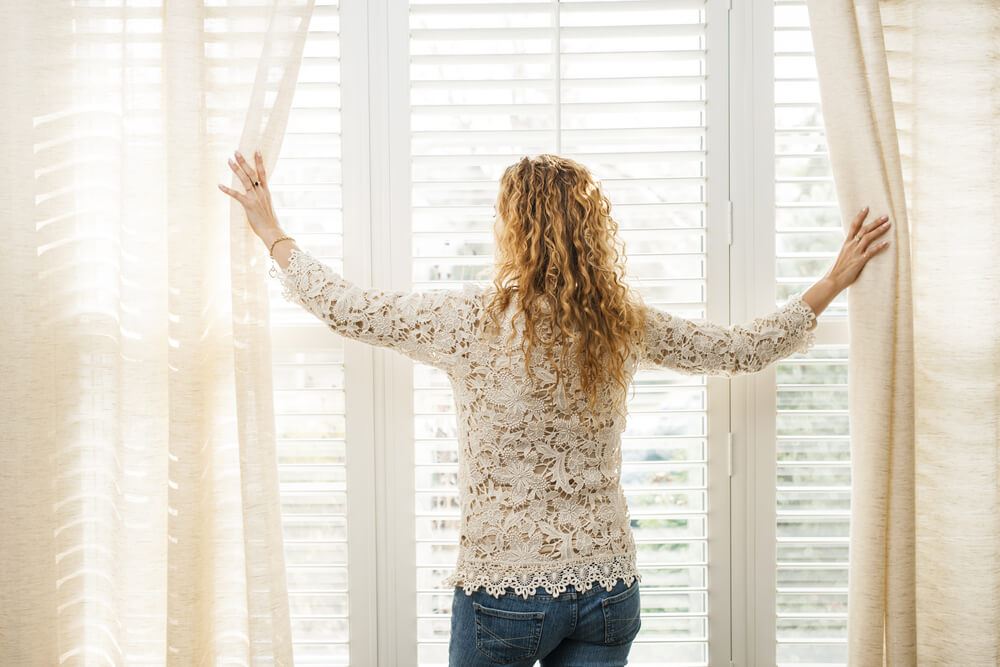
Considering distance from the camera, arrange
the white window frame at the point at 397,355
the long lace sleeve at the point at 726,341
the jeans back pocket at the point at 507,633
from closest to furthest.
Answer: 1. the jeans back pocket at the point at 507,633
2. the long lace sleeve at the point at 726,341
3. the white window frame at the point at 397,355

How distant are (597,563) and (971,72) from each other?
1275 millimetres

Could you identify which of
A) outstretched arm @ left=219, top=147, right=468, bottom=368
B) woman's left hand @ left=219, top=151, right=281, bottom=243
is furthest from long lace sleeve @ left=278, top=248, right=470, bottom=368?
woman's left hand @ left=219, top=151, right=281, bottom=243

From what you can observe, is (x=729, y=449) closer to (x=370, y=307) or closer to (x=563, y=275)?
(x=563, y=275)

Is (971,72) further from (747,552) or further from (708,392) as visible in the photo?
(747,552)

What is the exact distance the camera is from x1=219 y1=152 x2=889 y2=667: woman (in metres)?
1.25

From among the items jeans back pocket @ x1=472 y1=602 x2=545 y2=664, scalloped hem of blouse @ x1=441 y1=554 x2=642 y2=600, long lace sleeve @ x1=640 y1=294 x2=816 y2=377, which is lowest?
jeans back pocket @ x1=472 y1=602 x2=545 y2=664

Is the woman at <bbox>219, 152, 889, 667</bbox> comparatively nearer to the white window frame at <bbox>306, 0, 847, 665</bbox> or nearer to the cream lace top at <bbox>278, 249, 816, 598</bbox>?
the cream lace top at <bbox>278, 249, 816, 598</bbox>

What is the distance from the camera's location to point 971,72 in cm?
144

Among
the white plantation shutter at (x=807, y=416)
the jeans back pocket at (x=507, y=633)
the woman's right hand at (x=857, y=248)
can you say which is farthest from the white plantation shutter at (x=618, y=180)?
the jeans back pocket at (x=507, y=633)

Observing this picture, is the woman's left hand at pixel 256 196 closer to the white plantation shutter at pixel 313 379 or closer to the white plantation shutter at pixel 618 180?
the white plantation shutter at pixel 313 379

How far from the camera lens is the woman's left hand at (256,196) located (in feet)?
4.60

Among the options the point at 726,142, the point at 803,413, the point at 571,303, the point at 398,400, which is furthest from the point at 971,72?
the point at 398,400

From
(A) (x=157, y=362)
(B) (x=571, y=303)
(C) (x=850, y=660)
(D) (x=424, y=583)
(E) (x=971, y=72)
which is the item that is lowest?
(C) (x=850, y=660)

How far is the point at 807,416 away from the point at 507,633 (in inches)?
34.5
